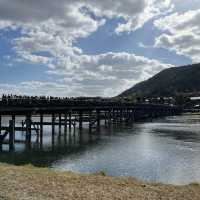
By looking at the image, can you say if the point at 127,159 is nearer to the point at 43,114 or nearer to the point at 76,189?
the point at 76,189

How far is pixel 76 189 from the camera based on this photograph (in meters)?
14.6

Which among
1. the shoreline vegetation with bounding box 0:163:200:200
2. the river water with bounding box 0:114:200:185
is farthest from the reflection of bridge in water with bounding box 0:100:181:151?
the shoreline vegetation with bounding box 0:163:200:200

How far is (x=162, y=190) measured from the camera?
15594 mm

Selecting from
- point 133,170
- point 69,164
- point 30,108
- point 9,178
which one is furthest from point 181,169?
point 30,108

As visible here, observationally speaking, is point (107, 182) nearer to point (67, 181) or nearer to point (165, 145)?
point (67, 181)

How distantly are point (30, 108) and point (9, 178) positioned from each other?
111 feet

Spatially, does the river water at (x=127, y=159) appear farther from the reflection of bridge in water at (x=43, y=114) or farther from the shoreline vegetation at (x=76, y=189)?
the shoreline vegetation at (x=76, y=189)

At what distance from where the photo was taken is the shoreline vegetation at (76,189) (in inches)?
530

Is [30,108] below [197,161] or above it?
above

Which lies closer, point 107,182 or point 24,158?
point 107,182

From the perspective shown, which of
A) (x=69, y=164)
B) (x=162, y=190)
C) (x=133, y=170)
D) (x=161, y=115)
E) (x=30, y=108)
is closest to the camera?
(x=162, y=190)

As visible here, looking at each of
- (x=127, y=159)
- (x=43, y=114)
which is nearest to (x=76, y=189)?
A: (x=127, y=159)

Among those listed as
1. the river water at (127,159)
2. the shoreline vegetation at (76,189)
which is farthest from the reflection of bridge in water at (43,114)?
the shoreline vegetation at (76,189)

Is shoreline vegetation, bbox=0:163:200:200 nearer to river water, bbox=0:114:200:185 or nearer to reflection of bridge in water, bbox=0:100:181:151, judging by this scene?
river water, bbox=0:114:200:185
